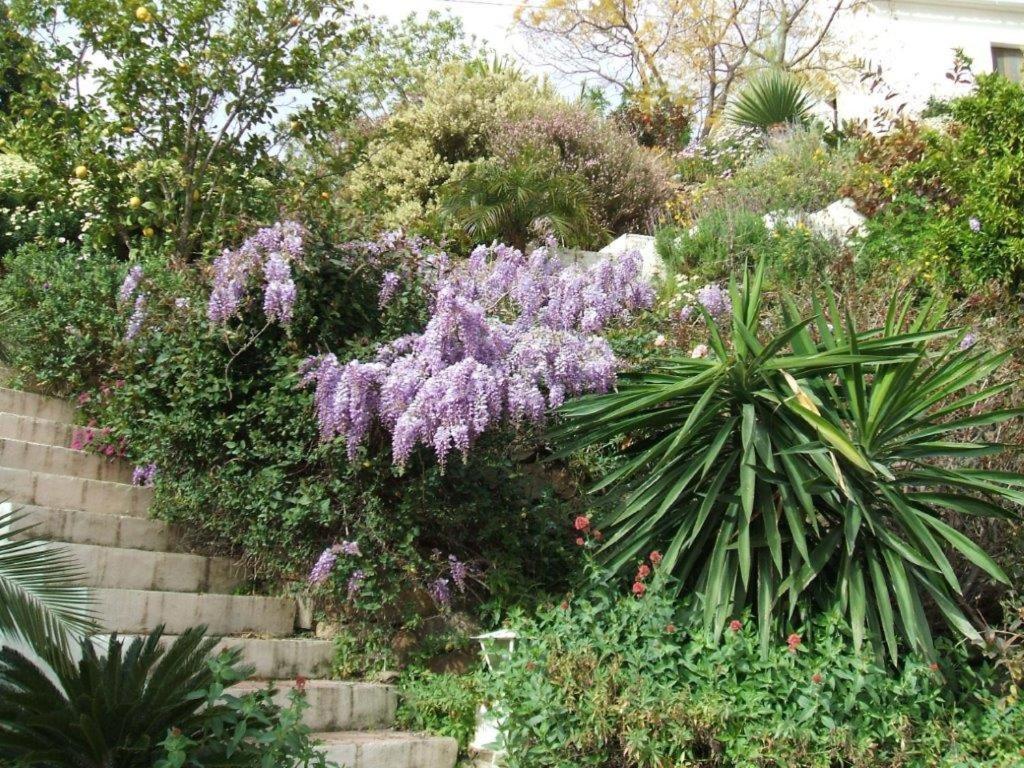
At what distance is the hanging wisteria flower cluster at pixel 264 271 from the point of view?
5.68m

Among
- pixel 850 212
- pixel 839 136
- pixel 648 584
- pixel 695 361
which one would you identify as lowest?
pixel 648 584

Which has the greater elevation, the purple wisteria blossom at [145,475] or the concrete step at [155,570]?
the purple wisteria blossom at [145,475]

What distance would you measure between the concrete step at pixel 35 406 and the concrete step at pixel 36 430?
251 mm

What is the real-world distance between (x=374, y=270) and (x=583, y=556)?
218 centimetres

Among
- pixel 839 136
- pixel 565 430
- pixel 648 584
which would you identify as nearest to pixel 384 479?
pixel 565 430

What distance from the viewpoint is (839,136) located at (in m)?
12.9

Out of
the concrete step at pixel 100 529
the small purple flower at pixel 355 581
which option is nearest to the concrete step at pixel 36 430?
the concrete step at pixel 100 529

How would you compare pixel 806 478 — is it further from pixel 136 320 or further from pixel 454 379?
pixel 136 320

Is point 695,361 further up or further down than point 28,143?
further down

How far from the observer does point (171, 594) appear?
5.38 metres

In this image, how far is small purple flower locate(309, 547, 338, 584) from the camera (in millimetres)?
5406

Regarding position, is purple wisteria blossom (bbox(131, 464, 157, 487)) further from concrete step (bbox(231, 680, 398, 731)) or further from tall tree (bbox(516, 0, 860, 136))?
tall tree (bbox(516, 0, 860, 136))

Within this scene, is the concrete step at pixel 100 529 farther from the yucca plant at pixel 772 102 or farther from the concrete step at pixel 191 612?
the yucca plant at pixel 772 102

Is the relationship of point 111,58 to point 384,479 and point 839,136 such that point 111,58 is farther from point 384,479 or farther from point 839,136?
point 839,136
